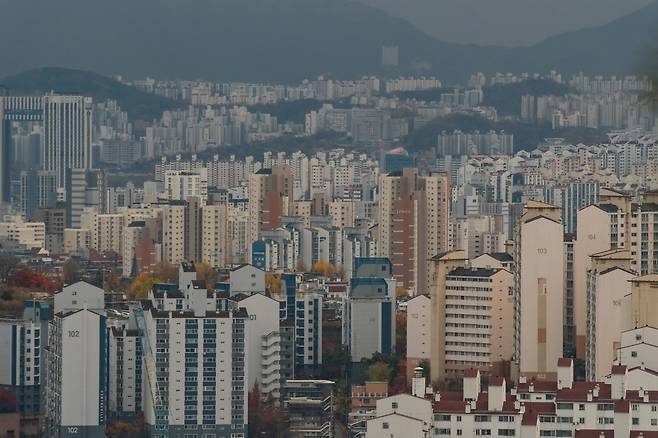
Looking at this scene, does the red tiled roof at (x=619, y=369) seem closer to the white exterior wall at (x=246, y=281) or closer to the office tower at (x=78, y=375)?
the office tower at (x=78, y=375)

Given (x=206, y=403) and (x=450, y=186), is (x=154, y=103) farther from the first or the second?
(x=206, y=403)

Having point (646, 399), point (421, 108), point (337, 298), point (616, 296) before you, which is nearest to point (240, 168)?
point (421, 108)

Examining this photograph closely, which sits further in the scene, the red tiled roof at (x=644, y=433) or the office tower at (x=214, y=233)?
the office tower at (x=214, y=233)

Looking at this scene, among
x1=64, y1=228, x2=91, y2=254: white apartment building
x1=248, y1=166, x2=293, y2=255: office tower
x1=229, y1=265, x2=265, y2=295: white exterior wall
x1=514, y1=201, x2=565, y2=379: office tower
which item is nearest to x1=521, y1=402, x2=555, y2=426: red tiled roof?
x1=514, y1=201, x2=565, y2=379: office tower

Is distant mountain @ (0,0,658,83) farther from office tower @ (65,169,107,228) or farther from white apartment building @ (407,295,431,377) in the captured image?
white apartment building @ (407,295,431,377)

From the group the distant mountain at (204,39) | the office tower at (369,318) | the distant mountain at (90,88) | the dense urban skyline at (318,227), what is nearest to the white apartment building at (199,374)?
the dense urban skyline at (318,227)

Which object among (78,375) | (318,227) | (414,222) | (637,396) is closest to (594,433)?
(637,396)
